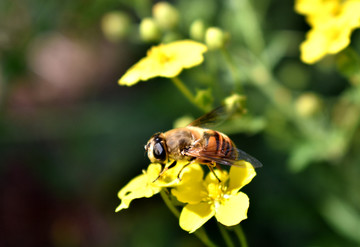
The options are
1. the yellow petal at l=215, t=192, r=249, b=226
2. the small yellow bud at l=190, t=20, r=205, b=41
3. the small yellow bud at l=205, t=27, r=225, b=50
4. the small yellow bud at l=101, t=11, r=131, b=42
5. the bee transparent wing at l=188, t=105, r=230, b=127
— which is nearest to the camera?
the yellow petal at l=215, t=192, r=249, b=226

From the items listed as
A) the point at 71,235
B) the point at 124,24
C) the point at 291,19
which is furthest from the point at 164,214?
the point at 291,19

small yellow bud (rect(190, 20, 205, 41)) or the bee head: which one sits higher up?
small yellow bud (rect(190, 20, 205, 41))

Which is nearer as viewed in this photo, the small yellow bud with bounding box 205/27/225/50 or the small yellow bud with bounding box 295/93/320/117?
the small yellow bud with bounding box 205/27/225/50

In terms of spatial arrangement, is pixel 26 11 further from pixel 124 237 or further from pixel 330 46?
pixel 330 46

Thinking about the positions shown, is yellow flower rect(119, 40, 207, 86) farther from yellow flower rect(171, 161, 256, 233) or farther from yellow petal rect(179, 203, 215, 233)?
yellow petal rect(179, 203, 215, 233)

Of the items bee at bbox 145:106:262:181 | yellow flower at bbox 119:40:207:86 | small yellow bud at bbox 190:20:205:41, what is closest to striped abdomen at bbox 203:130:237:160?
bee at bbox 145:106:262:181

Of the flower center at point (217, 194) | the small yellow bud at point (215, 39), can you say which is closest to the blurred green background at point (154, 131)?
the small yellow bud at point (215, 39)

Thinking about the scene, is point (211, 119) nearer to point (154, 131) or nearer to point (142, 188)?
point (142, 188)
